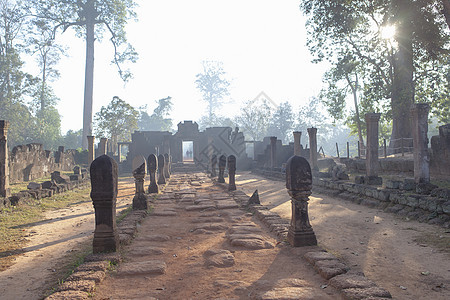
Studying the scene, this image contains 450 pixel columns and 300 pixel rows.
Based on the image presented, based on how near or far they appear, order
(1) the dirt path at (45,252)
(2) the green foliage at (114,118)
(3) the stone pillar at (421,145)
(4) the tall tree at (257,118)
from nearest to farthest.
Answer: (1) the dirt path at (45,252), (3) the stone pillar at (421,145), (2) the green foliage at (114,118), (4) the tall tree at (257,118)

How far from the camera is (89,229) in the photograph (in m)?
6.37

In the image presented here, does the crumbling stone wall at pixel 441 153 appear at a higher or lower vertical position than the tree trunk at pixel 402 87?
lower

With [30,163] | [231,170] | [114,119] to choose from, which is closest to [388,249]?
[231,170]

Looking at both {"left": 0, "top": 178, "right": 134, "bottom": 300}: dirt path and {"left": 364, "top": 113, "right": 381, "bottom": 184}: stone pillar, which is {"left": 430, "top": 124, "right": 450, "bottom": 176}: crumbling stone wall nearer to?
{"left": 364, "top": 113, "right": 381, "bottom": 184}: stone pillar

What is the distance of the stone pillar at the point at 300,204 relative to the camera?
4496 mm

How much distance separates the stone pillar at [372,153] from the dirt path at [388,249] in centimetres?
248

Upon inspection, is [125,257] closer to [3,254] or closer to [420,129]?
[3,254]

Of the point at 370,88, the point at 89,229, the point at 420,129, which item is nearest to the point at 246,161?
the point at 370,88

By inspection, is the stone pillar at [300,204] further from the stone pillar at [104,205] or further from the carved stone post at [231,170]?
the carved stone post at [231,170]

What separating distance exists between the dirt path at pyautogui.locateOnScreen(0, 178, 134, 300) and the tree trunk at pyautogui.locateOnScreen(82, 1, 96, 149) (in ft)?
91.2

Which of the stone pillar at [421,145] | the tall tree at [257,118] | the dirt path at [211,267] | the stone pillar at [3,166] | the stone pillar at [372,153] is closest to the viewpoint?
the dirt path at [211,267]

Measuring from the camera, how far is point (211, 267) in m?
3.72

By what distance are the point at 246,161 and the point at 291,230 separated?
81.0 feet

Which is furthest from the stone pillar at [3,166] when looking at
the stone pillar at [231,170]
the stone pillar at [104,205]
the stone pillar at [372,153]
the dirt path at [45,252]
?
the stone pillar at [372,153]
